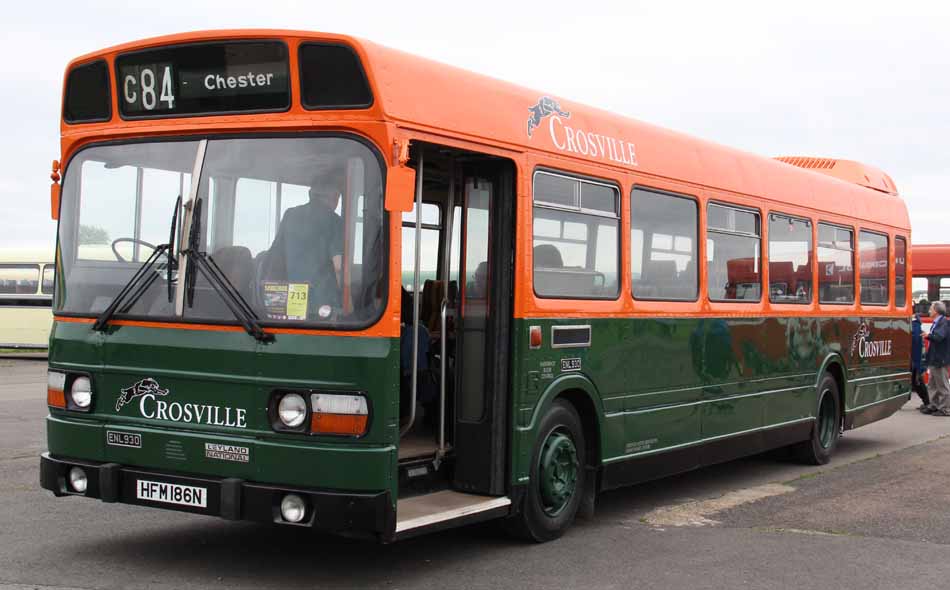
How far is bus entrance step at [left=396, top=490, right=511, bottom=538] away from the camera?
677 centimetres

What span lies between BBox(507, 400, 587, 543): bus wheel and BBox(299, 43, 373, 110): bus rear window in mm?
2652

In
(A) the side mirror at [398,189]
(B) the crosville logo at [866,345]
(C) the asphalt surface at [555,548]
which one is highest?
(A) the side mirror at [398,189]

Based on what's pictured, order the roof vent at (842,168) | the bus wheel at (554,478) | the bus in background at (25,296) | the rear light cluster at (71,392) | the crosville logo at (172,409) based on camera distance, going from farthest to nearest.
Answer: the bus in background at (25,296) → the roof vent at (842,168) → the bus wheel at (554,478) → the rear light cluster at (71,392) → the crosville logo at (172,409)

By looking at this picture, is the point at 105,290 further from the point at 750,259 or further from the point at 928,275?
the point at 928,275

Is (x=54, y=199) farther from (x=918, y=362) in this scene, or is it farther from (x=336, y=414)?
(x=918, y=362)

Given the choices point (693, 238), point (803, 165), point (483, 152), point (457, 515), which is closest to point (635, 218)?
point (693, 238)

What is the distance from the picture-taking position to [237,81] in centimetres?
684

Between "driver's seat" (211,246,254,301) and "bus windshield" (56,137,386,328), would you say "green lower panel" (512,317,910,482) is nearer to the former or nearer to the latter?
"bus windshield" (56,137,386,328)

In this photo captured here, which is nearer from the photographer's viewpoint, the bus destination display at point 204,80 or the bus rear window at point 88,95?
the bus destination display at point 204,80

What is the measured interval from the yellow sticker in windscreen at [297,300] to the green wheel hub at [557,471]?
225 cm

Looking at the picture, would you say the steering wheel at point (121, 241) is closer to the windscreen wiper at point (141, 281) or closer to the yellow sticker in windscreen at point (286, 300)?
the windscreen wiper at point (141, 281)

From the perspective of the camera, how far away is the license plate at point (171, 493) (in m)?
6.63

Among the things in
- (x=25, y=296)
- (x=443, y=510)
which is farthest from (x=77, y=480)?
(x=25, y=296)

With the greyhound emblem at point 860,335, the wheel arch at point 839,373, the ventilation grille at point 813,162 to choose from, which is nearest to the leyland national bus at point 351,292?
the wheel arch at point 839,373
